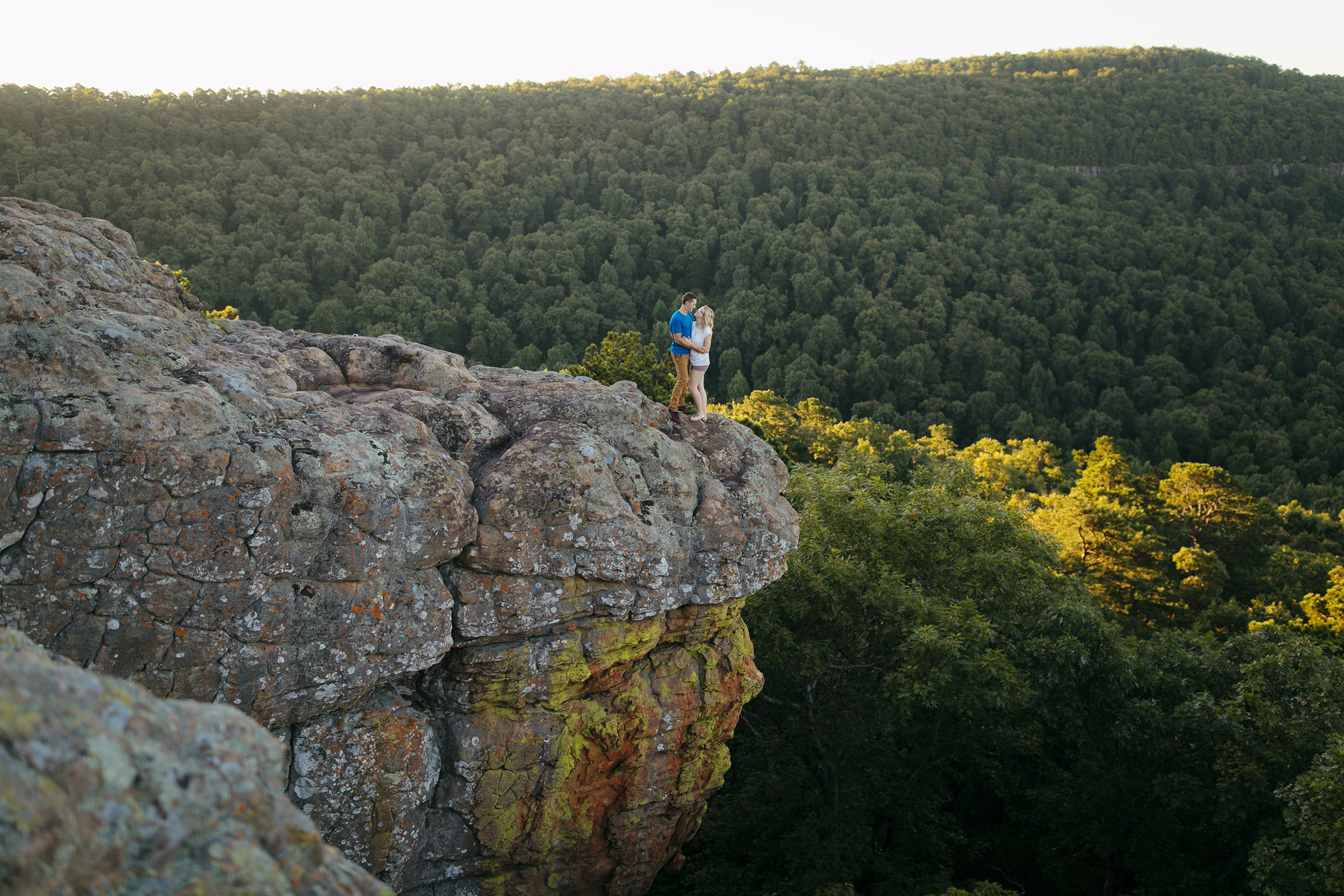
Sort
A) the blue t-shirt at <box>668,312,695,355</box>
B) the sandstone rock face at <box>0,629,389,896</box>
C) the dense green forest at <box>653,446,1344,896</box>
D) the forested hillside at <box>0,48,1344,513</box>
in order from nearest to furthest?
the sandstone rock face at <box>0,629,389,896</box>
the blue t-shirt at <box>668,312,695,355</box>
the dense green forest at <box>653,446,1344,896</box>
the forested hillside at <box>0,48,1344,513</box>

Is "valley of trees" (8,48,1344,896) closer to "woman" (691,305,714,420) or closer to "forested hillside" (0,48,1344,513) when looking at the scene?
"forested hillside" (0,48,1344,513)

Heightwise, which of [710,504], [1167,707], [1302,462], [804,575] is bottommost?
[1302,462]

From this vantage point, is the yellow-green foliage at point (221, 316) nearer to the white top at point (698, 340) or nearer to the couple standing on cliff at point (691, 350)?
the couple standing on cliff at point (691, 350)

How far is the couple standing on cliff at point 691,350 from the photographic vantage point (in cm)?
1263

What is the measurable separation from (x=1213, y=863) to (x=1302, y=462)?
75841 mm

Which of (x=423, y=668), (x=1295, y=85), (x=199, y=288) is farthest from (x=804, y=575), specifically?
(x=1295, y=85)

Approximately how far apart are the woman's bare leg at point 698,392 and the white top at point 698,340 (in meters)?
0.17

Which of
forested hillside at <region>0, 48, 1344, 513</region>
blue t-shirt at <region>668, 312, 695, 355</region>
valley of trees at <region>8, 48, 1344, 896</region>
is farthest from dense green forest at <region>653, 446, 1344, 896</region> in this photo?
forested hillside at <region>0, 48, 1344, 513</region>

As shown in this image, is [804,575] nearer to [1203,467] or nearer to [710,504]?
[710,504]

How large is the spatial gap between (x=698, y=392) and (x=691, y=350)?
0.72m

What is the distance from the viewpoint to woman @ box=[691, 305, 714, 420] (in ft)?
41.4

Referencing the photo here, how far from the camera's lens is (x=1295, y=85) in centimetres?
16600

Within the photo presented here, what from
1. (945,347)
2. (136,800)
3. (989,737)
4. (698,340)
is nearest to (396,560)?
(136,800)

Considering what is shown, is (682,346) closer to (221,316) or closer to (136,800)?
(136,800)
